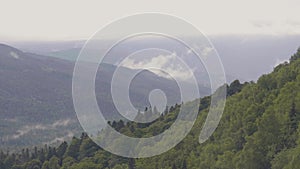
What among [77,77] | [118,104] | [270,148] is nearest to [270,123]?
[270,148]

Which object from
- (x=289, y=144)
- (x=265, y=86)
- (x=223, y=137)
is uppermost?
(x=265, y=86)

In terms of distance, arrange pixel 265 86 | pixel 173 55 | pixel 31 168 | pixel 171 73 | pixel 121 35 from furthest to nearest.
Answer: pixel 31 168 < pixel 265 86 < pixel 171 73 < pixel 173 55 < pixel 121 35

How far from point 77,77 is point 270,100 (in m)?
32.1

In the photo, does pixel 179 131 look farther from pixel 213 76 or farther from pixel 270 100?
pixel 213 76

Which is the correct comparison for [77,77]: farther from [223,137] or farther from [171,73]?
[223,137]

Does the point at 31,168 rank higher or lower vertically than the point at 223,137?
higher

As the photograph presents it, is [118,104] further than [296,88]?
No

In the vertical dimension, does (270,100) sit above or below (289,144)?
above

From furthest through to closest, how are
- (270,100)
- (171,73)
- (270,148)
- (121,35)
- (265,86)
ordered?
(265,86)
(270,100)
(270,148)
(171,73)
(121,35)

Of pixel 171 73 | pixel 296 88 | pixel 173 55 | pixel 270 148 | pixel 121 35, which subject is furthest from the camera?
pixel 296 88

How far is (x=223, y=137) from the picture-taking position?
52.8 m

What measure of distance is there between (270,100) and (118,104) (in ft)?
97.1

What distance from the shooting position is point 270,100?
172 feet


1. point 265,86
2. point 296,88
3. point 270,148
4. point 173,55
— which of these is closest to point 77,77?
point 173,55
